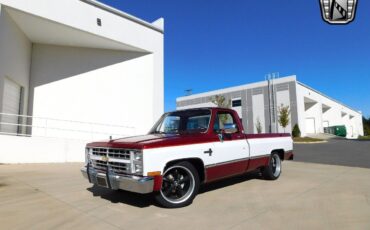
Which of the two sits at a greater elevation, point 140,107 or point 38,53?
point 38,53

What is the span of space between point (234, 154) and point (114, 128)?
11.6 meters

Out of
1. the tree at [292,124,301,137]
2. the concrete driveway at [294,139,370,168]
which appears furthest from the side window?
the tree at [292,124,301,137]

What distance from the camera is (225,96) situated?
158ft

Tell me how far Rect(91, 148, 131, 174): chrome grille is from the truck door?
5.19 ft

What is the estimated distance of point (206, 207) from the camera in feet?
15.5

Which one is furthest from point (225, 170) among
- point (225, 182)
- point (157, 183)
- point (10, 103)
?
point (10, 103)

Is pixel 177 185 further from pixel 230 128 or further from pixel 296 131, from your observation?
pixel 296 131

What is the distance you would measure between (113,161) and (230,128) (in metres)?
2.49

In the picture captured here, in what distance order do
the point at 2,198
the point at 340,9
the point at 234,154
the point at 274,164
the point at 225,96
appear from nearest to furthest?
the point at 340,9 → the point at 2,198 → the point at 234,154 → the point at 274,164 → the point at 225,96

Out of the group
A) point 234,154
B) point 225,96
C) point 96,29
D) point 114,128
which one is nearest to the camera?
point 234,154

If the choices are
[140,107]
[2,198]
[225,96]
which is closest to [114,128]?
[140,107]

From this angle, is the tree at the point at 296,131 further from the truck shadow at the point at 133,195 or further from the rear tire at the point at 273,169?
the truck shadow at the point at 133,195

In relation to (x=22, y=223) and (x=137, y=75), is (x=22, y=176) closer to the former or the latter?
(x=22, y=223)

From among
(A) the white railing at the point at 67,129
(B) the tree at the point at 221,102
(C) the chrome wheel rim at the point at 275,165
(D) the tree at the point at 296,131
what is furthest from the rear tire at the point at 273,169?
(B) the tree at the point at 221,102
